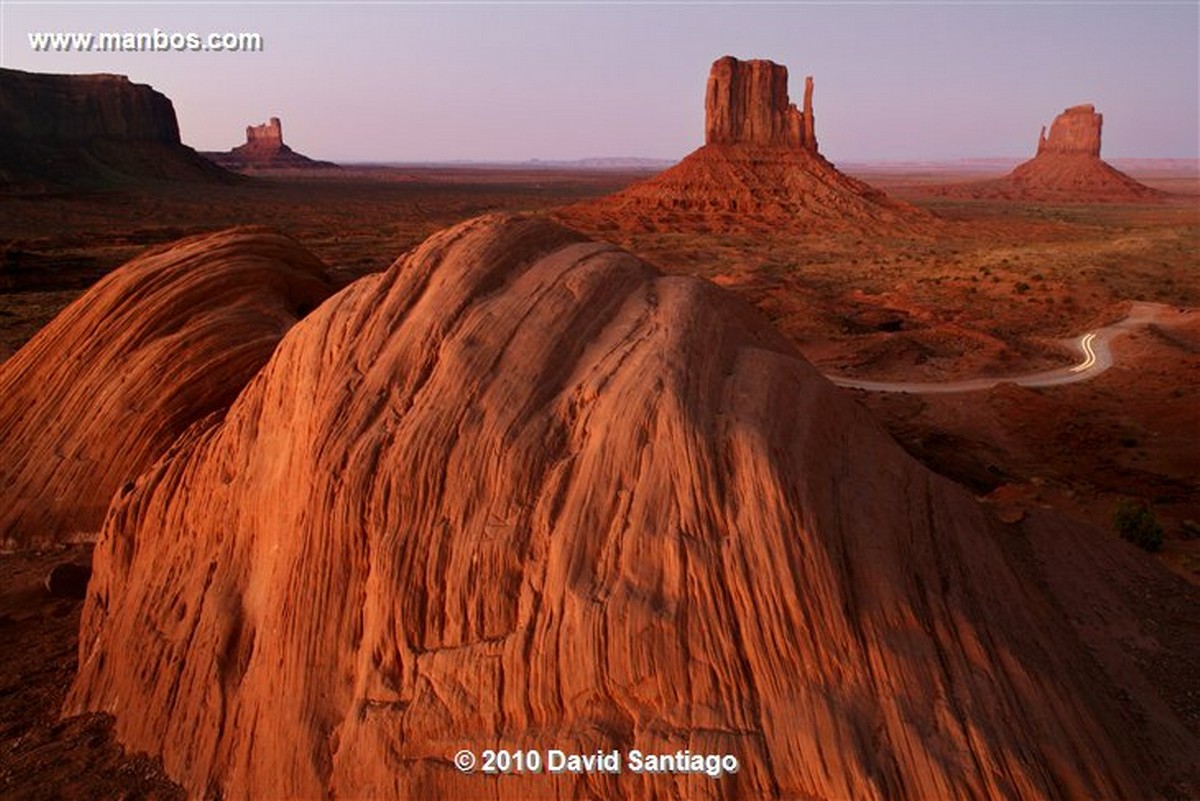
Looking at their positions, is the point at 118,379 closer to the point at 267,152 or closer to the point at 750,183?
the point at 750,183

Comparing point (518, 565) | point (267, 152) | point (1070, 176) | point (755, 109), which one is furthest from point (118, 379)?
point (267, 152)

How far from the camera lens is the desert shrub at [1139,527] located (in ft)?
38.7

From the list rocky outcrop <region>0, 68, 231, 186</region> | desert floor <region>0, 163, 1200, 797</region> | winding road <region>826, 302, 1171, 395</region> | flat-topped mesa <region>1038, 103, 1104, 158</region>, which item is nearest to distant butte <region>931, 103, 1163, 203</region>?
flat-topped mesa <region>1038, 103, 1104, 158</region>

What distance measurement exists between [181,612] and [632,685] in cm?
488

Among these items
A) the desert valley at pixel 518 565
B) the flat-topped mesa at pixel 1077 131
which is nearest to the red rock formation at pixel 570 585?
the desert valley at pixel 518 565

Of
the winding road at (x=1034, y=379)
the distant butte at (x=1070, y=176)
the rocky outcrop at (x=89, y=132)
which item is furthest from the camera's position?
the distant butte at (x=1070, y=176)

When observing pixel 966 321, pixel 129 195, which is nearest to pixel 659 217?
pixel 966 321

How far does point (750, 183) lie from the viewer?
244 ft

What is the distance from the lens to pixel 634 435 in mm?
6754

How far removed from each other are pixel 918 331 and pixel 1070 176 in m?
117

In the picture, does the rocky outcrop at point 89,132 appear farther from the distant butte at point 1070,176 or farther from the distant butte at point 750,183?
the distant butte at point 1070,176

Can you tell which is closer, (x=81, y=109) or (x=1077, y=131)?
(x=81, y=109)

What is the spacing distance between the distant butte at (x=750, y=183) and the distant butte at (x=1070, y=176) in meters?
53.9

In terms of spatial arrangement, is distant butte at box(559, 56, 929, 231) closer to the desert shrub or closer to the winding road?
the winding road
